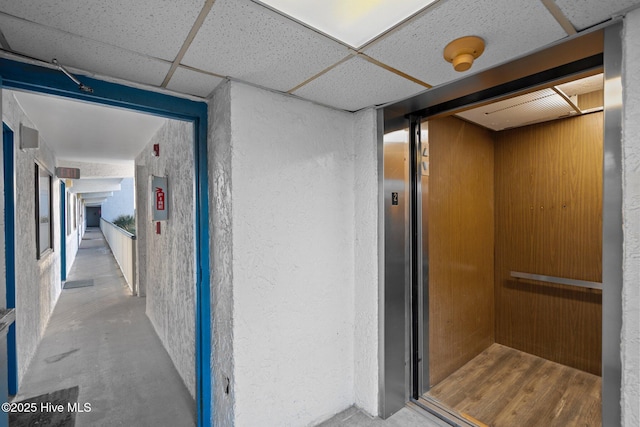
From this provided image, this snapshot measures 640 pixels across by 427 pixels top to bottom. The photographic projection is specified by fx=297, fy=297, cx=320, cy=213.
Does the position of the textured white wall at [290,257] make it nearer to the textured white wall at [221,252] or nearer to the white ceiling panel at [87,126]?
the textured white wall at [221,252]

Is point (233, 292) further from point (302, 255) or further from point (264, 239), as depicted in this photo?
point (302, 255)

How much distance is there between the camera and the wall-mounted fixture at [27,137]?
255cm

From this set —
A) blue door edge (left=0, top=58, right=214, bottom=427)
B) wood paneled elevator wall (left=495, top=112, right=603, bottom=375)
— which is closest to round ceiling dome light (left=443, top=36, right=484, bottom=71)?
blue door edge (left=0, top=58, right=214, bottom=427)

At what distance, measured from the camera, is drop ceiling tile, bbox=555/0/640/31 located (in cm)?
98

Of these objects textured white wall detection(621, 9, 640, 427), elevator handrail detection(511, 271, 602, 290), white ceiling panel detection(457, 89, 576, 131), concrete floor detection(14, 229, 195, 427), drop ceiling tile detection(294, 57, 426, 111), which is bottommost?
concrete floor detection(14, 229, 195, 427)

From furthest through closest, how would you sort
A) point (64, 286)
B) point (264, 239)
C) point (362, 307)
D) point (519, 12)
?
1. point (64, 286)
2. point (362, 307)
3. point (264, 239)
4. point (519, 12)

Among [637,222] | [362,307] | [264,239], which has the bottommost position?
[362,307]

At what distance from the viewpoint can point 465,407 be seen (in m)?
2.12

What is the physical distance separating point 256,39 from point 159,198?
219 cm

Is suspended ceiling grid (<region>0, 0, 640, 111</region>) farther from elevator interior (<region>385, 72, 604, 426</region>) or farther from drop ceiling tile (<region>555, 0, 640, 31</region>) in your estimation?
elevator interior (<region>385, 72, 604, 426</region>)

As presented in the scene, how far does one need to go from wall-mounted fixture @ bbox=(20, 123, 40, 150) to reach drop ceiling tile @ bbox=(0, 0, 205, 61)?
215cm

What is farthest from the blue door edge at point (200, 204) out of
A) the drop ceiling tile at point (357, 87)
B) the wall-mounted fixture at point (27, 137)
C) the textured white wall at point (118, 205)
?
the textured white wall at point (118, 205)

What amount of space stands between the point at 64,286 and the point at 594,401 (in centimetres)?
785

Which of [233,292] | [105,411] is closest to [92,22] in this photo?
[233,292]
